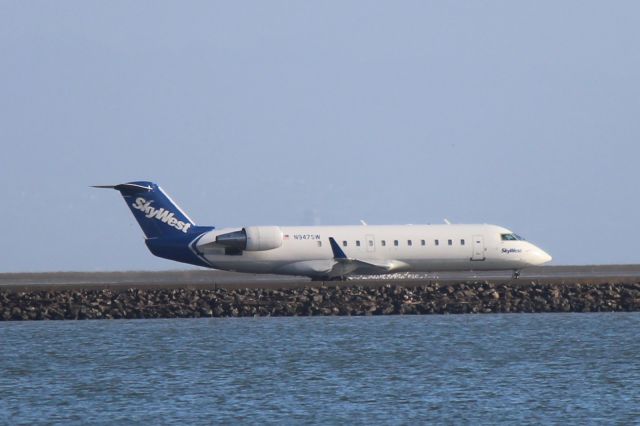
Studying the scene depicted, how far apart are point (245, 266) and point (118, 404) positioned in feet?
84.6

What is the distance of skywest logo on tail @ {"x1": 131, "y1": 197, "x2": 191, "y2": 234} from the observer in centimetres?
5881

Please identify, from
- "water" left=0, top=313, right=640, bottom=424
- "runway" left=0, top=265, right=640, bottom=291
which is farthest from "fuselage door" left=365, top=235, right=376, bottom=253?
"water" left=0, top=313, right=640, bottom=424

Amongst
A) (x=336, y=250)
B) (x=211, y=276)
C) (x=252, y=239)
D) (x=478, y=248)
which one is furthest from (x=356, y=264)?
(x=211, y=276)

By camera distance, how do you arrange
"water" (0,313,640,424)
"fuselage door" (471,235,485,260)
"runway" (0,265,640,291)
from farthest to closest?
"runway" (0,265,640,291) < "fuselage door" (471,235,485,260) < "water" (0,313,640,424)

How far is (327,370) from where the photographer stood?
1519 inches

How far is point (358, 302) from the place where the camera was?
173 feet

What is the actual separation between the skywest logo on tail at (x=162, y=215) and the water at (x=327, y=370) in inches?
302

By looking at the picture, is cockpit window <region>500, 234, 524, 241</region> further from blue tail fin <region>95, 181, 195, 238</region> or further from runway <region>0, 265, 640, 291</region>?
blue tail fin <region>95, 181, 195, 238</region>

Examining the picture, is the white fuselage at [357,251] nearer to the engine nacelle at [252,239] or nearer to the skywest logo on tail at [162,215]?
the engine nacelle at [252,239]

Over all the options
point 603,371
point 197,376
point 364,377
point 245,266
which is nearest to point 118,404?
point 197,376

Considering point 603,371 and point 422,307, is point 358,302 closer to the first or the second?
point 422,307

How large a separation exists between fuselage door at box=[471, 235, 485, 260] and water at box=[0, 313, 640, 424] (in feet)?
23.4

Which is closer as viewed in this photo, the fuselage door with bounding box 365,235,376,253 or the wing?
the wing

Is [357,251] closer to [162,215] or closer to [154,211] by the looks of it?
[162,215]
